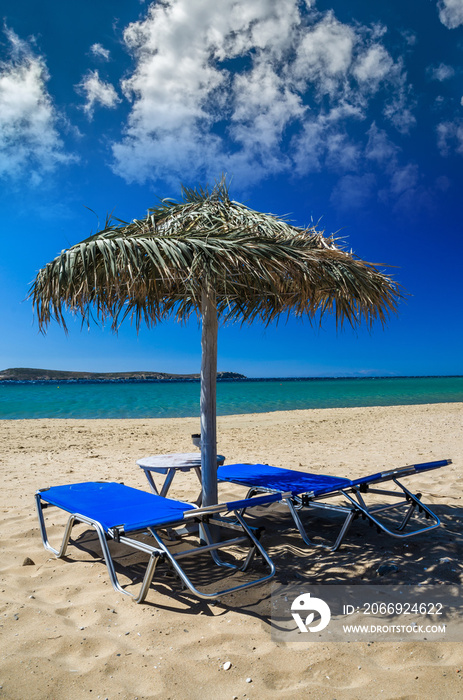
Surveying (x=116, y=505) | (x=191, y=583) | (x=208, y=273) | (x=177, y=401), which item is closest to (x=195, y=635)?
(x=191, y=583)

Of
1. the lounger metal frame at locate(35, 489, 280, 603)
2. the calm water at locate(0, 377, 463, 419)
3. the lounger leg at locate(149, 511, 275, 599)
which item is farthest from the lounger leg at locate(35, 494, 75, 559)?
the calm water at locate(0, 377, 463, 419)

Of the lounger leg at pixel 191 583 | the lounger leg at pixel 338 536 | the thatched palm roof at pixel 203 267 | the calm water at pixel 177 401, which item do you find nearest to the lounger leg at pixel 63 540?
the lounger leg at pixel 191 583

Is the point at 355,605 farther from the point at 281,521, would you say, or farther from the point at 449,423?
the point at 449,423

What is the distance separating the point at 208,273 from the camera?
124 inches

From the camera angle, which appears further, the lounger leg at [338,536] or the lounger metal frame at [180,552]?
the lounger leg at [338,536]

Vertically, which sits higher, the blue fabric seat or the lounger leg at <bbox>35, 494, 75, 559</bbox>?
the blue fabric seat

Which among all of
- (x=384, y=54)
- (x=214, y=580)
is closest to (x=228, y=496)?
(x=214, y=580)

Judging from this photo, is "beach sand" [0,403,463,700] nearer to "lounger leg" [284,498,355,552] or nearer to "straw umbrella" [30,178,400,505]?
"lounger leg" [284,498,355,552]

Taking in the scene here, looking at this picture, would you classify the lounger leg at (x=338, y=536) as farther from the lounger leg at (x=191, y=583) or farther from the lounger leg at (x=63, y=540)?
the lounger leg at (x=63, y=540)

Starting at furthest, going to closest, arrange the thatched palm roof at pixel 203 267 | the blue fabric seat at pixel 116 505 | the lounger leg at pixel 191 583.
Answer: the thatched palm roof at pixel 203 267 → the blue fabric seat at pixel 116 505 → the lounger leg at pixel 191 583

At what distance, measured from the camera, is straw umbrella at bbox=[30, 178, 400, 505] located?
3070 millimetres

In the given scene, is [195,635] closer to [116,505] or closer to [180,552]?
[180,552]

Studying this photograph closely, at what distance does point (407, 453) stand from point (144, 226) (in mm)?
6760

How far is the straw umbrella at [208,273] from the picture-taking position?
3070mm
